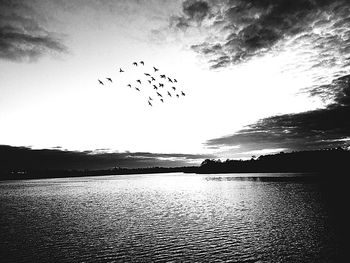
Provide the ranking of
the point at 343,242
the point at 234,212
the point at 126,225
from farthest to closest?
the point at 234,212
the point at 126,225
the point at 343,242

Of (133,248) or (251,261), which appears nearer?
(251,261)

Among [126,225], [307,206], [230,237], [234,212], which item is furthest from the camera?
[307,206]

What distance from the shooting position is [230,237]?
31.9m

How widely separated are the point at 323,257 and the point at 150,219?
26771 millimetres

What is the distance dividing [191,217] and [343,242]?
22263 millimetres

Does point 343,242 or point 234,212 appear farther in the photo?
point 234,212

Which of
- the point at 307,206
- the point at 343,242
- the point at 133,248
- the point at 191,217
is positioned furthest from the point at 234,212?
the point at 133,248

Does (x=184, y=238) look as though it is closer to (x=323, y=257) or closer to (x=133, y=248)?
(x=133, y=248)

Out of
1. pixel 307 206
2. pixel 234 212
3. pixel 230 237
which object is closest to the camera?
pixel 230 237

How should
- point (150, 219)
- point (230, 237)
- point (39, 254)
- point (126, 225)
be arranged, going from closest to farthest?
point (39, 254), point (230, 237), point (126, 225), point (150, 219)

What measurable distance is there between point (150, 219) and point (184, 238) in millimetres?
14616

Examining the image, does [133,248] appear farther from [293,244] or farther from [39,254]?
[293,244]

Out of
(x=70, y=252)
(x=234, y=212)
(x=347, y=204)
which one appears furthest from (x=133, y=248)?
(x=347, y=204)

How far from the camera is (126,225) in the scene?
134 ft
